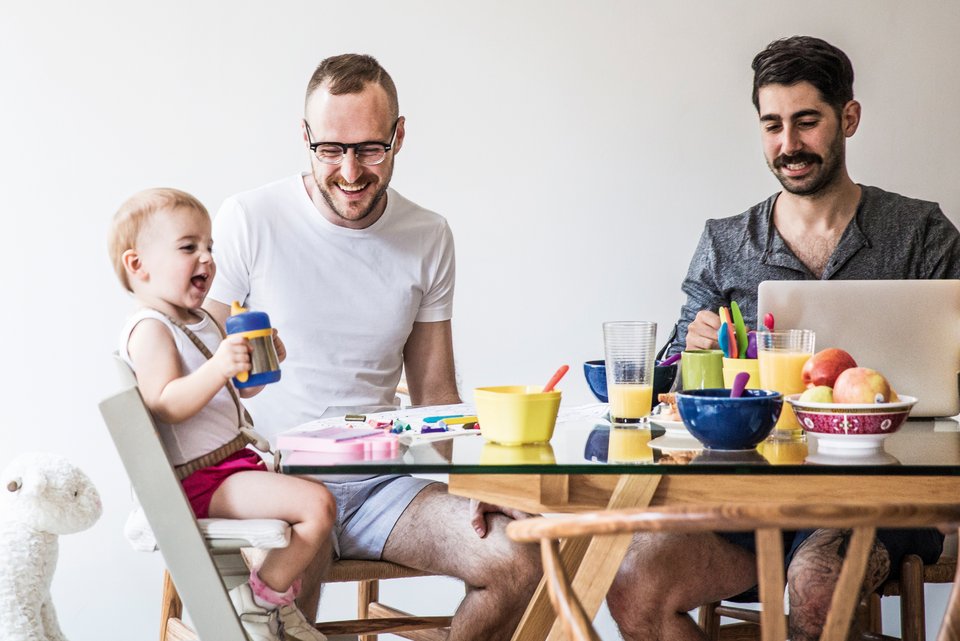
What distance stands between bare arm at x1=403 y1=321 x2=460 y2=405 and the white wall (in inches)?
31.8

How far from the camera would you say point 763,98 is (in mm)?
2598

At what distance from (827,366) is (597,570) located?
0.43 m

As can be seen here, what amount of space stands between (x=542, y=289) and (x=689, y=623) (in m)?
1.47

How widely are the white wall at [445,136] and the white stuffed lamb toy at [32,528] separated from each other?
867mm

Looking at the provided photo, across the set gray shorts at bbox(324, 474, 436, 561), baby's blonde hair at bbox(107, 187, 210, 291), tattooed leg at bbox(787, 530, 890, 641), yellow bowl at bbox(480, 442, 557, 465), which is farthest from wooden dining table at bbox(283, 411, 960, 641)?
baby's blonde hair at bbox(107, 187, 210, 291)

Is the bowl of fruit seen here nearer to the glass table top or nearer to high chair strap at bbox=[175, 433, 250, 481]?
the glass table top

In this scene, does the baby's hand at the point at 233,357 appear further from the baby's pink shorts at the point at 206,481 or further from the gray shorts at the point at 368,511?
the gray shorts at the point at 368,511

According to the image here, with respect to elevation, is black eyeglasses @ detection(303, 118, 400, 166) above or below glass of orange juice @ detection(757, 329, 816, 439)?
above

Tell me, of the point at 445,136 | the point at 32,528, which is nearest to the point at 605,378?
the point at 32,528

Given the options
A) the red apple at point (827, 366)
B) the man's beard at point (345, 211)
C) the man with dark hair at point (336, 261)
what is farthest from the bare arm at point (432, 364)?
the red apple at point (827, 366)

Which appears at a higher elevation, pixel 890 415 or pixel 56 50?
pixel 56 50

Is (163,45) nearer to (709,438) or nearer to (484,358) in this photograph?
(484,358)

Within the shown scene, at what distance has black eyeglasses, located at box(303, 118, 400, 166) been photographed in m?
2.20

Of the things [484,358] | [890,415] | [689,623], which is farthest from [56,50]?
[890,415]
